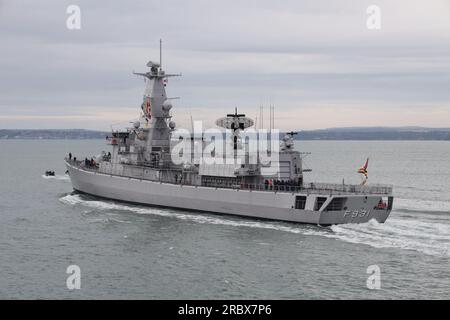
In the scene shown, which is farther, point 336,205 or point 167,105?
point 167,105

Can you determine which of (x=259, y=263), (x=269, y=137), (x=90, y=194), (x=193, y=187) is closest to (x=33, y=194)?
(x=90, y=194)

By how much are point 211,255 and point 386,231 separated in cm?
1321

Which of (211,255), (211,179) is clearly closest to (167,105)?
(211,179)

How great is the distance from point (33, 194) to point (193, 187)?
891 inches

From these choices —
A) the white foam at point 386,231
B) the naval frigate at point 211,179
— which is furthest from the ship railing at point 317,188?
the white foam at point 386,231

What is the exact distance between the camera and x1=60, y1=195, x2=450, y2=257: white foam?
1373 inches

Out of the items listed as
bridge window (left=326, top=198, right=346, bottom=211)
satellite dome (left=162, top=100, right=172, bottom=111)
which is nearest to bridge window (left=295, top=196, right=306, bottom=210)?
bridge window (left=326, top=198, right=346, bottom=211)

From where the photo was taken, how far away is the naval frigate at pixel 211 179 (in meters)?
41.3

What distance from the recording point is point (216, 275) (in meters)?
29.3

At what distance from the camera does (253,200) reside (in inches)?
1724

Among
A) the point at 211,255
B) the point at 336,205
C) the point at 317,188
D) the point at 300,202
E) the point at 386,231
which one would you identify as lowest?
the point at 211,255

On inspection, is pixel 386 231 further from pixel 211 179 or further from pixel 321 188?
pixel 211 179

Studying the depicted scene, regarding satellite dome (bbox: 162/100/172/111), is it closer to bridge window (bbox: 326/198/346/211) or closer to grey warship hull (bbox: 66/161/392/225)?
grey warship hull (bbox: 66/161/392/225)
